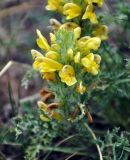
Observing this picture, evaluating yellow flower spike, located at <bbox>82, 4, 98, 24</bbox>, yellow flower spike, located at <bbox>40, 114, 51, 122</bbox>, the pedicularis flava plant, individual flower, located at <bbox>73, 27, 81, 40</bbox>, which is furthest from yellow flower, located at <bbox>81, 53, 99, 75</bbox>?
yellow flower spike, located at <bbox>40, 114, 51, 122</bbox>

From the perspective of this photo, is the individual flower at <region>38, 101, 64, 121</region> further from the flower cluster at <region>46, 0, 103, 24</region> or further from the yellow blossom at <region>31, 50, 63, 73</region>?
the flower cluster at <region>46, 0, 103, 24</region>

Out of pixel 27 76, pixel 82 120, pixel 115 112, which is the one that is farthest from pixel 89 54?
pixel 115 112

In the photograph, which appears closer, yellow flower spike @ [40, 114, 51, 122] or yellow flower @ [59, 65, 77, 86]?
yellow flower @ [59, 65, 77, 86]

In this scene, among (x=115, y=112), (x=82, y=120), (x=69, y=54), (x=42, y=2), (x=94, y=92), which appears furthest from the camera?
(x=42, y=2)

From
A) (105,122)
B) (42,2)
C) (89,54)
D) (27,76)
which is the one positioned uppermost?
(89,54)

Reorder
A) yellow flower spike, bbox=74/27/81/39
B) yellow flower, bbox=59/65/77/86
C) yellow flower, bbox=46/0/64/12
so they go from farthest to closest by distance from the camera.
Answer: yellow flower, bbox=46/0/64/12 → yellow flower spike, bbox=74/27/81/39 → yellow flower, bbox=59/65/77/86

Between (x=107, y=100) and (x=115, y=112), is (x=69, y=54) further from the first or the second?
(x=115, y=112)
